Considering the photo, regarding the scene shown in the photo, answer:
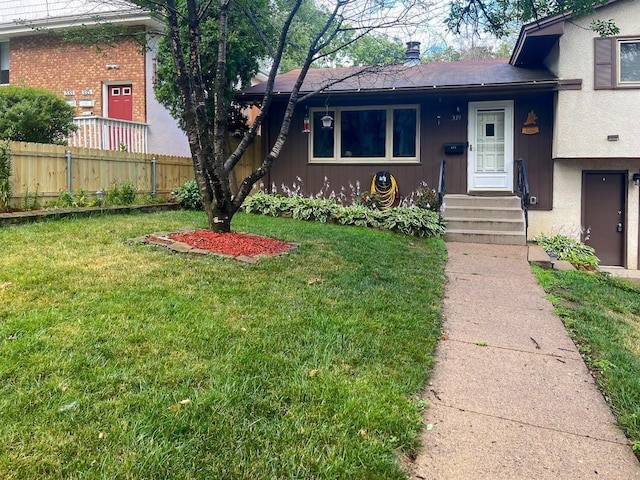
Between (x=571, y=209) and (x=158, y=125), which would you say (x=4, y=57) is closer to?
(x=158, y=125)

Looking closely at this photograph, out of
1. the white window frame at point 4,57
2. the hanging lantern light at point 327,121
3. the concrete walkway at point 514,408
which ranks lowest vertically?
the concrete walkway at point 514,408

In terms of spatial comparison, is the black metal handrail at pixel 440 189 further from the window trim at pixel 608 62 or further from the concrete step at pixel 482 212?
the window trim at pixel 608 62

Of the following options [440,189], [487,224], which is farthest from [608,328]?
[440,189]

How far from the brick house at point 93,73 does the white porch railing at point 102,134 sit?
0.36ft

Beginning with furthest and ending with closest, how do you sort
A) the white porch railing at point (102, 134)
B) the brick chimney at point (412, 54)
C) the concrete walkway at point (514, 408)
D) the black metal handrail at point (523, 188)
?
the brick chimney at point (412, 54) → the white porch railing at point (102, 134) → the black metal handrail at point (523, 188) → the concrete walkway at point (514, 408)

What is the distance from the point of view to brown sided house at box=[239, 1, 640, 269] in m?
8.84

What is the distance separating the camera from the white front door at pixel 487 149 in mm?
10062

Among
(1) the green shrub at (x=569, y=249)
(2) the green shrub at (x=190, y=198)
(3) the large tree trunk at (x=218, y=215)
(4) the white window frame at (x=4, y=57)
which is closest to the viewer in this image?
(3) the large tree trunk at (x=218, y=215)

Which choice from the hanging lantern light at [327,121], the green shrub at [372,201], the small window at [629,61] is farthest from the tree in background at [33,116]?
the small window at [629,61]

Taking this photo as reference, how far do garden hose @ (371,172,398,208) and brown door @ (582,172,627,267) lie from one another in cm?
400

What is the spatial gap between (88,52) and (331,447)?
14.4 meters

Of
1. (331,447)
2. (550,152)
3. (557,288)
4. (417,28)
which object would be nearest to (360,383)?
(331,447)

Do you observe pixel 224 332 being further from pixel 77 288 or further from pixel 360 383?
pixel 77 288

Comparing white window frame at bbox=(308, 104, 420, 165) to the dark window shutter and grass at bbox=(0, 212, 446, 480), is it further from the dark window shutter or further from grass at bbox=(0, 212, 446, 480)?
grass at bbox=(0, 212, 446, 480)
